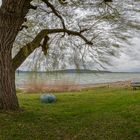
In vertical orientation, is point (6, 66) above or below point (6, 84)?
above

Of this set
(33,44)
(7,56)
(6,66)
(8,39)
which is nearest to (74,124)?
(6,66)

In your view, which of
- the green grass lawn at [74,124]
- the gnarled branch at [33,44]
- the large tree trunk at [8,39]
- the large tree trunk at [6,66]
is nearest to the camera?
the green grass lawn at [74,124]

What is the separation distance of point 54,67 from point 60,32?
49.2 inches

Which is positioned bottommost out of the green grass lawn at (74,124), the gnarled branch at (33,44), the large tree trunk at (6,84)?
the green grass lawn at (74,124)

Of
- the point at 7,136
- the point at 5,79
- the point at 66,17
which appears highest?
the point at 66,17

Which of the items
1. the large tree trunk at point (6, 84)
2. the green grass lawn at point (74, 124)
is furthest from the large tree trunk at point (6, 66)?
the green grass lawn at point (74, 124)

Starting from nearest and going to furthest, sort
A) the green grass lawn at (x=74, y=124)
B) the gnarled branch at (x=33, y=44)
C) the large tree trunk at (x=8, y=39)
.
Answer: the green grass lawn at (x=74, y=124) < the large tree trunk at (x=8, y=39) < the gnarled branch at (x=33, y=44)

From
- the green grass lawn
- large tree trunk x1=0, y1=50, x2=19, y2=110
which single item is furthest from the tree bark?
the green grass lawn

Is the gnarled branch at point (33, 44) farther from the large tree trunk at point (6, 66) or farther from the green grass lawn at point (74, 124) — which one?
the green grass lawn at point (74, 124)

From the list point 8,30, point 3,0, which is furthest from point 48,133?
point 3,0

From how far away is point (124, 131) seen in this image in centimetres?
993

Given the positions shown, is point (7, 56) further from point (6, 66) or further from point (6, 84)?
point (6, 84)

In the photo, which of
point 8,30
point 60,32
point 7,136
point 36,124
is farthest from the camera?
point 60,32

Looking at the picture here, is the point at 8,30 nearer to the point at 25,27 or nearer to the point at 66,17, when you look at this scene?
the point at 25,27
